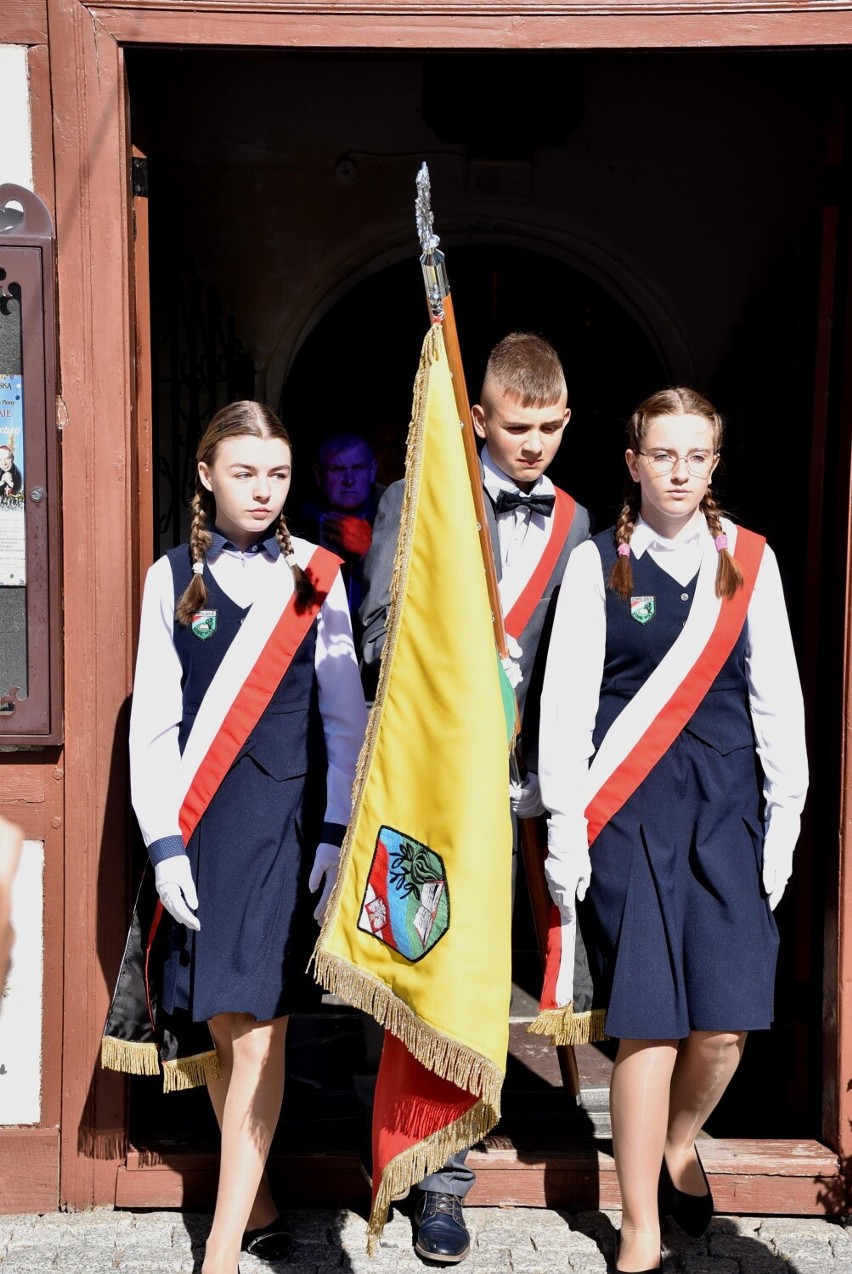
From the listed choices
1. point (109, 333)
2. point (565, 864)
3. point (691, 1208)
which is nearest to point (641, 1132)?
point (691, 1208)

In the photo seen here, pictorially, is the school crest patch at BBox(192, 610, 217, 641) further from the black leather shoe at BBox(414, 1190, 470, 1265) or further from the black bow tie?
the black leather shoe at BBox(414, 1190, 470, 1265)

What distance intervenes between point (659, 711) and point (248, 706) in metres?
0.93

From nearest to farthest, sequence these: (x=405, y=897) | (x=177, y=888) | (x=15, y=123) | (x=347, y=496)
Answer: (x=405, y=897) < (x=177, y=888) < (x=15, y=123) < (x=347, y=496)

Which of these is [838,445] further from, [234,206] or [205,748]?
[234,206]

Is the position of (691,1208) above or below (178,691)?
below

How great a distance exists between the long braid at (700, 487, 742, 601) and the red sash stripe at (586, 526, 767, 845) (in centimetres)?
2

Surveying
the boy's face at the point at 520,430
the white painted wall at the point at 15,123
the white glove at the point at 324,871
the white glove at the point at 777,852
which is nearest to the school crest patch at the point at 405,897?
the white glove at the point at 324,871

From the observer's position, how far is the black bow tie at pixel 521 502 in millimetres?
3631

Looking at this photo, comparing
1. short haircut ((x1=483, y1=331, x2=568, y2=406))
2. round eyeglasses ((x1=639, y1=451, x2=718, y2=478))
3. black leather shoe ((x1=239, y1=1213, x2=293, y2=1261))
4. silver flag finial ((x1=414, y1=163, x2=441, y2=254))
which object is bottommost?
black leather shoe ((x1=239, y1=1213, x2=293, y2=1261))

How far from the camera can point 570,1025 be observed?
140 inches

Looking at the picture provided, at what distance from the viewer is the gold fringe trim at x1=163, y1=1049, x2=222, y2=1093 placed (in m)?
3.62

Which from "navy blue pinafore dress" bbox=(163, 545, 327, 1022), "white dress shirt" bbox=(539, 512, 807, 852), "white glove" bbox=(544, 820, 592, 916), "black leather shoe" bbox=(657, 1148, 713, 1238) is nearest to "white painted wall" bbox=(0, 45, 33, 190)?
"navy blue pinafore dress" bbox=(163, 545, 327, 1022)

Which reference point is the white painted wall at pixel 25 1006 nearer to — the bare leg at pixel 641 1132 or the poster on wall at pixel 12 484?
the poster on wall at pixel 12 484

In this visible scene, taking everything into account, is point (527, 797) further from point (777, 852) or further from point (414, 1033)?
point (414, 1033)
